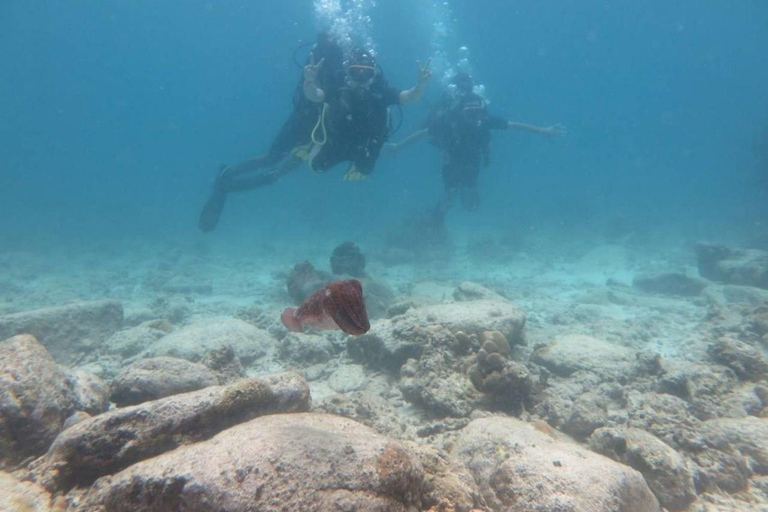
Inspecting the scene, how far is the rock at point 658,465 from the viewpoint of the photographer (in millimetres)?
3215

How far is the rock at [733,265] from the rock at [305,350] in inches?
536

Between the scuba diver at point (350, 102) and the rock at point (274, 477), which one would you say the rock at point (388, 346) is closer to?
the rock at point (274, 477)

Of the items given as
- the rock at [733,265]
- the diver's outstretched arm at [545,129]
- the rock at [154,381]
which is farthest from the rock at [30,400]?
the rock at [733,265]

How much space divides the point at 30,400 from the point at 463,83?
1517 cm

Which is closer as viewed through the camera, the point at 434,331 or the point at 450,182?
the point at 434,331

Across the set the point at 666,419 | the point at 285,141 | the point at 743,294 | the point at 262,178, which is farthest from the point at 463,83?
the point at 666,419

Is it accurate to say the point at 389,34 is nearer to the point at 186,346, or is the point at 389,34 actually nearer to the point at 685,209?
the point at 685,209

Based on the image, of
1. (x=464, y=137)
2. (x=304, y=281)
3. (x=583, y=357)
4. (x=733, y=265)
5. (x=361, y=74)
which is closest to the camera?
(x=583, y=357)

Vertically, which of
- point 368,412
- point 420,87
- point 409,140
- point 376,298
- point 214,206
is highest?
point 409,140

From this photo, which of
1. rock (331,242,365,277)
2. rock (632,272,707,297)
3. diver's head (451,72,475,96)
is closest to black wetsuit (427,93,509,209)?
diver's head (451,72,475,96)

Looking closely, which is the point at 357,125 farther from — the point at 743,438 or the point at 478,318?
the point at 743,438

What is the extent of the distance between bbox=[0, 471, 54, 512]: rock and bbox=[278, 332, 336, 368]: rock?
4099 millimetres

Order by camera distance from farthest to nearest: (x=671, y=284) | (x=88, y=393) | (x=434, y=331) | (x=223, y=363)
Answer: (x=671, y=284) → (x=434, y=331) → (x=223, y=363) → (x=88, y=393)

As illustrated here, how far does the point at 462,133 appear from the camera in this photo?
14141 mm
